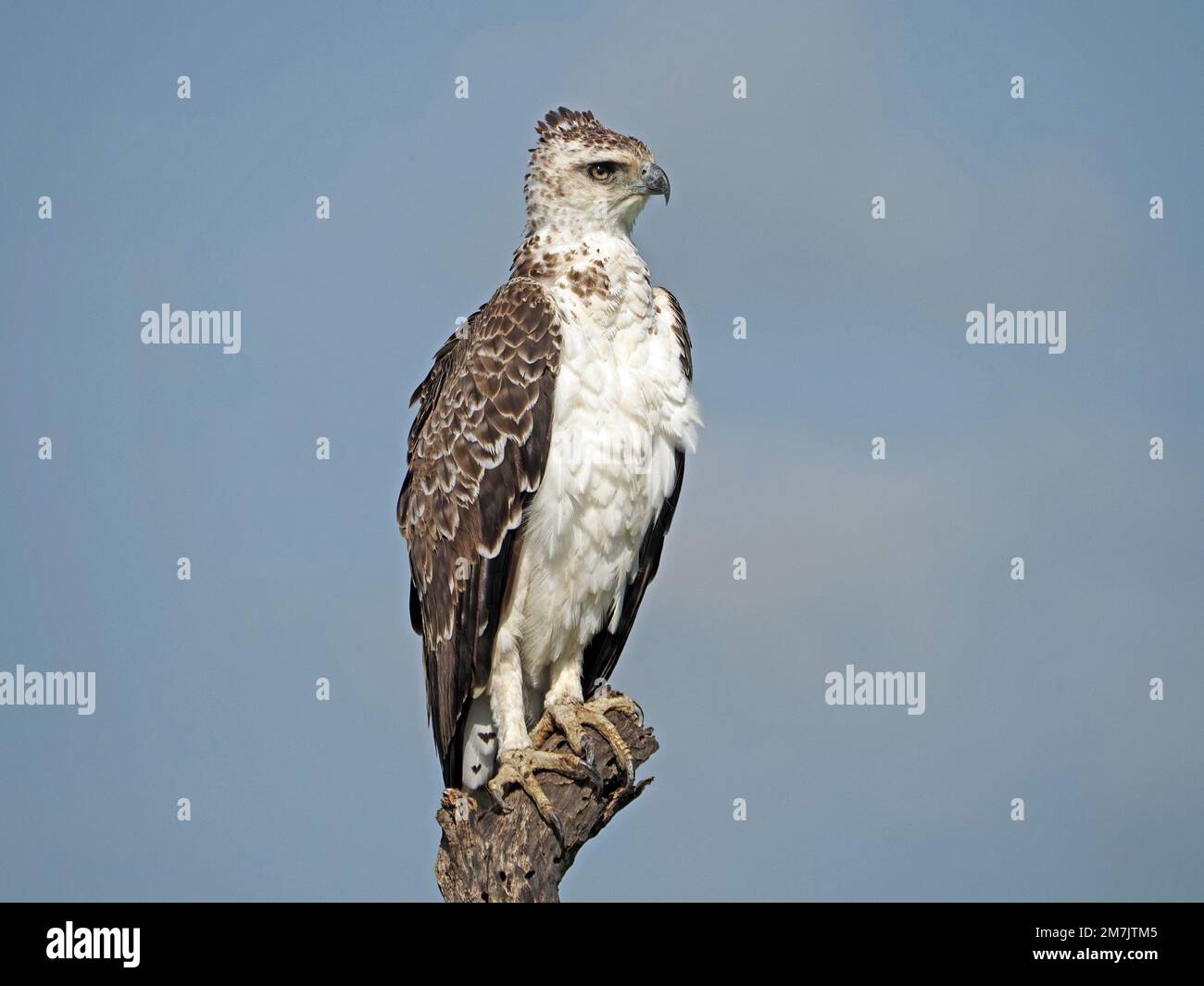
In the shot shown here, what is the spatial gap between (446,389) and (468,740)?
219cm

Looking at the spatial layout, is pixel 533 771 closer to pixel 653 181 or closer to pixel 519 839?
pixel 519 839

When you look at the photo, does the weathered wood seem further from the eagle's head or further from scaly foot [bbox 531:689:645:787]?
the eagle's head

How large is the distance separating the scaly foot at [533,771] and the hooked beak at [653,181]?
348 cm

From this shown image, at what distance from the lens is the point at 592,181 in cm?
986

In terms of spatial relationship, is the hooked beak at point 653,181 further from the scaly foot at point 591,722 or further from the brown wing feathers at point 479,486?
the scaly foot at point 591,722

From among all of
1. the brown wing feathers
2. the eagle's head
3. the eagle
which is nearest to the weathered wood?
the eagle

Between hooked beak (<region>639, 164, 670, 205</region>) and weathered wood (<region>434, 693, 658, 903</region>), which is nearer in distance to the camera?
weathered wood (<region>434, 693, 658, 903</region>)

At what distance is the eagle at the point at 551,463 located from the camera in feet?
31.1

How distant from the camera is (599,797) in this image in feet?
29.8

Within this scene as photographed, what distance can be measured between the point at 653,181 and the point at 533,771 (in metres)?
3.66

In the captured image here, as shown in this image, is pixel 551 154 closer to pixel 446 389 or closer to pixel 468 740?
pixel 446 389

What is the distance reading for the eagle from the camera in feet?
31.1

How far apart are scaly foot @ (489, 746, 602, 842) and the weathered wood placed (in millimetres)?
37
